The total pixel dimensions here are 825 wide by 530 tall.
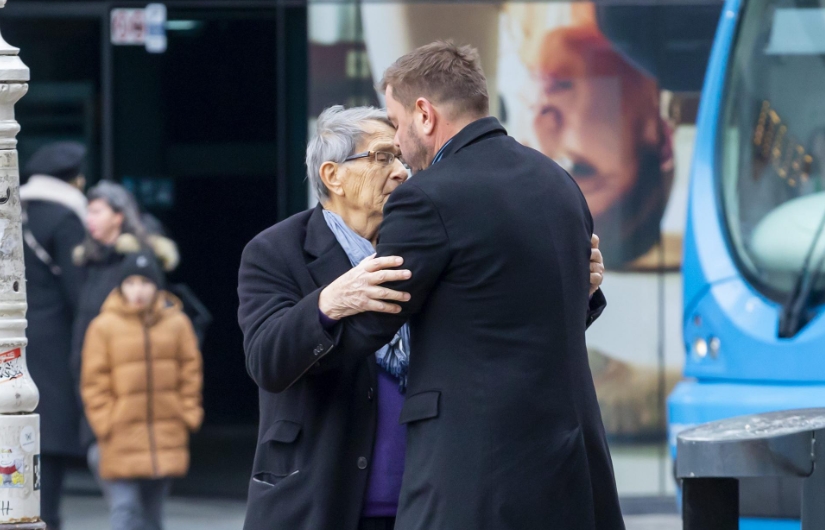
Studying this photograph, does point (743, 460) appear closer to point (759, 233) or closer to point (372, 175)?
point (372, 175)

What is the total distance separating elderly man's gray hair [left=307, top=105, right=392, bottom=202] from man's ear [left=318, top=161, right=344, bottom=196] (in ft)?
0.04

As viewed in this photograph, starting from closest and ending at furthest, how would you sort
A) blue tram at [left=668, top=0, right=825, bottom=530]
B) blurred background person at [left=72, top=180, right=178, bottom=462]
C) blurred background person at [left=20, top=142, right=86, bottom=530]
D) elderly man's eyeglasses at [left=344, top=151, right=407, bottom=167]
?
elderly man's eyeglasses at [left=344, top=151, right=407, bottom=167] < blue tram at [left=668, top=0, right=825, bottom=530] < blurred background person at [left=72, top=180, right=178, bottom=462] < blurred background person at [left=20, top=142, right=86, bottom=530]

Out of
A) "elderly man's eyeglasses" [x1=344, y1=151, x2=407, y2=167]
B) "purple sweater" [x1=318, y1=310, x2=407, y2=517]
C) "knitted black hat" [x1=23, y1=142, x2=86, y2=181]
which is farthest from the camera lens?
"knitted black hat" [x1=23, y1=142, x2=86, y2=181]

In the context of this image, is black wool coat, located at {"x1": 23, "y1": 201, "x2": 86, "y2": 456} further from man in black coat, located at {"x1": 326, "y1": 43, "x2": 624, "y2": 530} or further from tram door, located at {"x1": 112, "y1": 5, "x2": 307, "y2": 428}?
man in black coat, located at {"x1": 326, "y1": 43, "x2": 624, "y2": 530}

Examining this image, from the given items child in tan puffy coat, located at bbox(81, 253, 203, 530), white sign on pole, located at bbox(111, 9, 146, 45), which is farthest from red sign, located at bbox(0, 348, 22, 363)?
white sign on pole, located at bbox(111, 9, 146, 45)

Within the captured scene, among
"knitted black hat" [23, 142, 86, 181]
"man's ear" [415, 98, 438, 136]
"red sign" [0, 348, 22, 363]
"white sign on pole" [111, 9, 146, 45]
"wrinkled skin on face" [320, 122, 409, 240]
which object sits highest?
"white sign on pole" [111, 9, 146, 45]

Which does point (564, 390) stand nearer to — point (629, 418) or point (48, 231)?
point (48, 231)

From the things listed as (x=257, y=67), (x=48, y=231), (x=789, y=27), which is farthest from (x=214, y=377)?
(x=789, y=27)

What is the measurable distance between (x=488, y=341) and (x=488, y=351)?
0.07 ft

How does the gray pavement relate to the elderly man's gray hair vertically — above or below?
below

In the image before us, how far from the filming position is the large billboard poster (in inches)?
325

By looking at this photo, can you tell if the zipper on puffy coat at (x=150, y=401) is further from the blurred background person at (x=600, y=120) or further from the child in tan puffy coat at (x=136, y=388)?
the blurred background person at (x=600, y=120)

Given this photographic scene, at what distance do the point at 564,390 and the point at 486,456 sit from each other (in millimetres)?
213

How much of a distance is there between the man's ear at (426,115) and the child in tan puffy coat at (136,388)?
3602 mm
